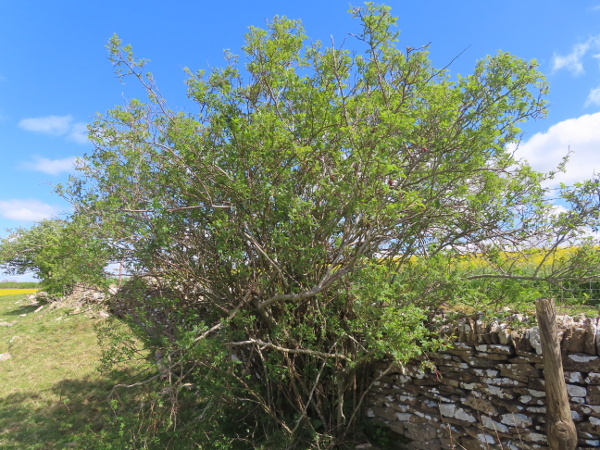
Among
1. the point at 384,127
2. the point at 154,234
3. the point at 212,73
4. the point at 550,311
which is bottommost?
the point at 550,311

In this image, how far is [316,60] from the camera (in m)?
4.66

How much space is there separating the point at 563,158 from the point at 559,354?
2.60 metres

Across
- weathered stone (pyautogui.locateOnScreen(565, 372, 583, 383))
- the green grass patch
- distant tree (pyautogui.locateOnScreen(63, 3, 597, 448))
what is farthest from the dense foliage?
the green grass patch

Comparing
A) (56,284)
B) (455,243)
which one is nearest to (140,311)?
(56,284)

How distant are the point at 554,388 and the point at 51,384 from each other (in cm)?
892

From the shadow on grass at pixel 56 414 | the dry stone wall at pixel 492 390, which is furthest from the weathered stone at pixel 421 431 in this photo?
the shadow on grass at pixel 56 414

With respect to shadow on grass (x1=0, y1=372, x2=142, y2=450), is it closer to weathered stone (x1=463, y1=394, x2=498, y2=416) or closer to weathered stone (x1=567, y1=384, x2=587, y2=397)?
weathered stone (x1=463, y1=394, x2=498, y2=416)

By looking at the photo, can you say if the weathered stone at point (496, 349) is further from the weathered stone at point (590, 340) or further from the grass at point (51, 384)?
the grass at point (51, 384)

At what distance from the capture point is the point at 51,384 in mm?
7684

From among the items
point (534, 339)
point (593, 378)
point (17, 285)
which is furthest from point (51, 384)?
point (17, 285)

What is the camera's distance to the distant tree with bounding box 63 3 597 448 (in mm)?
3719

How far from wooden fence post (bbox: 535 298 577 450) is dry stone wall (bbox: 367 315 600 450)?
173 millimetres

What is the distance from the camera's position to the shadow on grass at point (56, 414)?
5.74 meters

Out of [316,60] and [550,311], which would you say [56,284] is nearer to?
[316,60]
